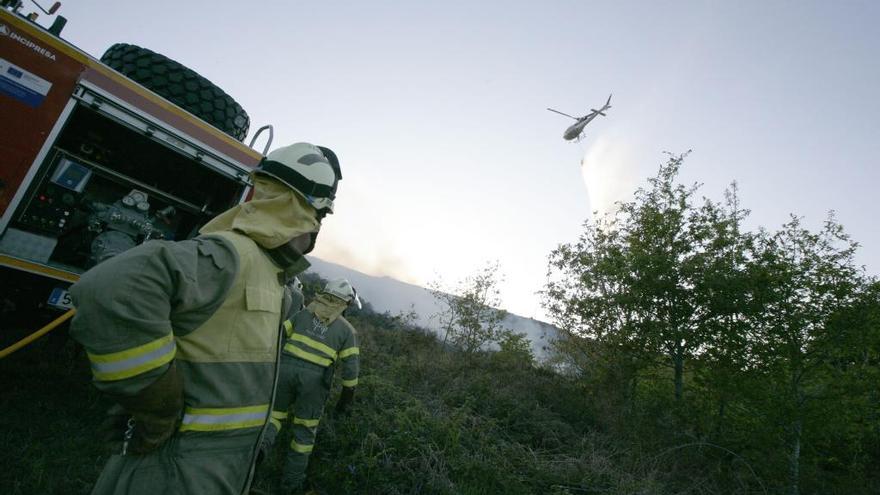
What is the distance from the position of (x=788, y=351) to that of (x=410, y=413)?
9024 millimetres

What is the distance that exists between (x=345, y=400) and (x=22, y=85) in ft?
14.4

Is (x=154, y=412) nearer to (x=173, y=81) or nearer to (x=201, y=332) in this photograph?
(x=201, y=332)

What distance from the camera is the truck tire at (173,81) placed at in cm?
440

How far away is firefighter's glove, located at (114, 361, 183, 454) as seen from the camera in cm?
116

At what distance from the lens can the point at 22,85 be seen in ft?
10.2

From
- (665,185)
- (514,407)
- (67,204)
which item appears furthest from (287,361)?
(665,185)

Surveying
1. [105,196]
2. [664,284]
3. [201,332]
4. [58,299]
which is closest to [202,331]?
[201,332]

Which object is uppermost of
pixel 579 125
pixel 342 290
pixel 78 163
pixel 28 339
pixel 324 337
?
pixel 579 125

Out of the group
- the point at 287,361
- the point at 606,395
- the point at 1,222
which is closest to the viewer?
the point at 1,222

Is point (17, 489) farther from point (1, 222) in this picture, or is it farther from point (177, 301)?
point (177, 301)

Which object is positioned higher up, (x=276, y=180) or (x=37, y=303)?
(x=276, y=180)

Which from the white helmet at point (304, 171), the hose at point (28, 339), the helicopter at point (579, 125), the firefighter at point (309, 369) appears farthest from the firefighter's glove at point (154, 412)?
the helicopter at point (579, 125)

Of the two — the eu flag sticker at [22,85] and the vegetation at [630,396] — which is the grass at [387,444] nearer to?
the vegetation at [630,396]

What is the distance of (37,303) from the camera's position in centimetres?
358
